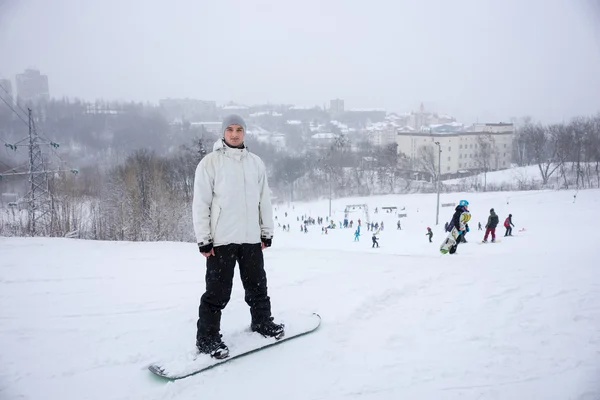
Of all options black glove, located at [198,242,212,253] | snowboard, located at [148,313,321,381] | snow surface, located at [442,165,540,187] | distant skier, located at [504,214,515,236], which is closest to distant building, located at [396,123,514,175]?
snow surface, located at [442,165,540,187]

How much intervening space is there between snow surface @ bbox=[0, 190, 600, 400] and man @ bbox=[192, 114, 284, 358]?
30 cm

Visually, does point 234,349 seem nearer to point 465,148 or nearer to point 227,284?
point 227,284

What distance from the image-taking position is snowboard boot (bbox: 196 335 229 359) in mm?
3156

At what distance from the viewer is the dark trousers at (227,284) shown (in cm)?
330

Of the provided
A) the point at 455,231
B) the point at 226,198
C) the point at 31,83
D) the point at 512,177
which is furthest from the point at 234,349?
the point at 512,177

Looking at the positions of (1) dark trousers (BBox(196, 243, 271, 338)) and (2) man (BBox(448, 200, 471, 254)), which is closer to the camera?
(1) dark trousers (BBox(196, 243, 271, 338))

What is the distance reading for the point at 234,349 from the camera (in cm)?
328

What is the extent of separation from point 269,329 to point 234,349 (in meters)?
0.37

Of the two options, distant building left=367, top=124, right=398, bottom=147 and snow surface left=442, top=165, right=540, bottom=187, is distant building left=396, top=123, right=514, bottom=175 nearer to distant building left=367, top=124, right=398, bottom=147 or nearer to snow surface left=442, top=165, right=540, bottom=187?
snow surface left=442, top=165, right=540, bottom=187

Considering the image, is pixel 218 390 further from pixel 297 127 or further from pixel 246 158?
pixel 297 127

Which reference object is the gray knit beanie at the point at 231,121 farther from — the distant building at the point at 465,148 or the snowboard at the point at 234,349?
the distant building at the point at 465,148

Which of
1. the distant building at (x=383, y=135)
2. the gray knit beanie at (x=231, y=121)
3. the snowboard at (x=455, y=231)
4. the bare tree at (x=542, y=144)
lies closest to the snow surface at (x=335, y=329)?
the gray knit beanie at (x=231, y=121)

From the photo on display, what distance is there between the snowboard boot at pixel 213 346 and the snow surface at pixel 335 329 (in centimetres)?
11

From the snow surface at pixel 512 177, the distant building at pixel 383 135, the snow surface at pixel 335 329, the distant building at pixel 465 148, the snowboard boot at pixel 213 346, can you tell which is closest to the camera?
the snow surface at pixel 335 329
